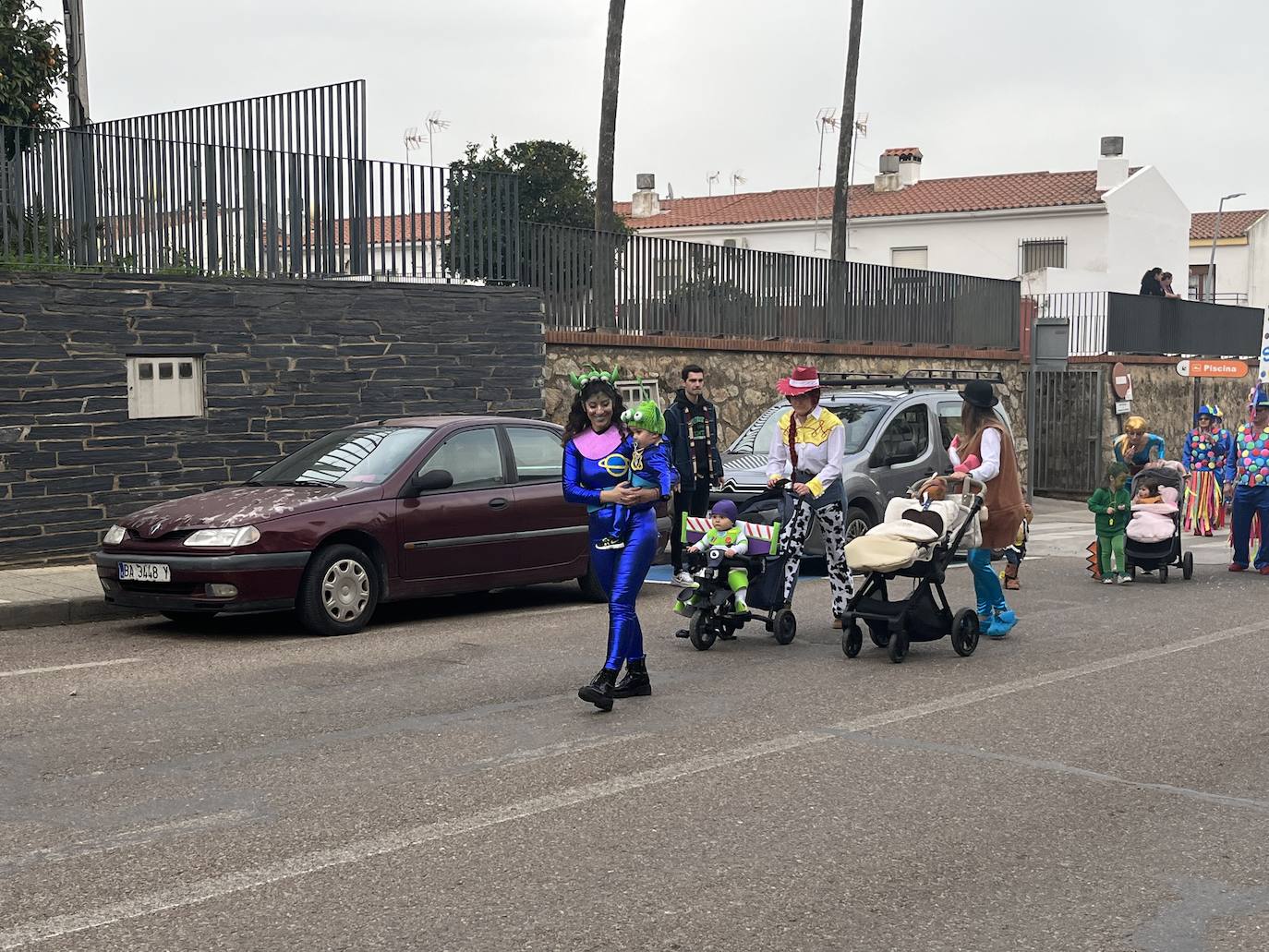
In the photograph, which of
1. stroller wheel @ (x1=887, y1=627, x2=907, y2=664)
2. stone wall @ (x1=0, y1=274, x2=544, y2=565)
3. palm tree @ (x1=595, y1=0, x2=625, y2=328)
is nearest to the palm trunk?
palm tree @ (x1=595, y1=0, x2=625, y2=328)

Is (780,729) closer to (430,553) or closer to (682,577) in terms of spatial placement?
(430,553)

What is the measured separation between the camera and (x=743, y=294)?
22766mm

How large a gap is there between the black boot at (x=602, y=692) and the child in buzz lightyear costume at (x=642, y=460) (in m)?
0.66

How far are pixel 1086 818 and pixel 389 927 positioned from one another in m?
2.74

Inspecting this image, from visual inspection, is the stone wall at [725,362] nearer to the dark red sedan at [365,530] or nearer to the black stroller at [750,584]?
the dark red sedan at [365,530]

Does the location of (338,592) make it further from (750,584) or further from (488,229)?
(488,229)

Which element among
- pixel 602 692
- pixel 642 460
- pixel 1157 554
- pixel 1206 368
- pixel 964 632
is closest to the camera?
pixel 602 692

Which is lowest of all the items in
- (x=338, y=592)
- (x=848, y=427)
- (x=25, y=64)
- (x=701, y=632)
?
(x=701, y=632)

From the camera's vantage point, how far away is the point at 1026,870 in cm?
520

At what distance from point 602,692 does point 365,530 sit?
3627mm

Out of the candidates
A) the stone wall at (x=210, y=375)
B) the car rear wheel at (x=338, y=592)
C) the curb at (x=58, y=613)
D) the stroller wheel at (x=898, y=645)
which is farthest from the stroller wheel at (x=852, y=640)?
the stone wall at (x=210, y=375)

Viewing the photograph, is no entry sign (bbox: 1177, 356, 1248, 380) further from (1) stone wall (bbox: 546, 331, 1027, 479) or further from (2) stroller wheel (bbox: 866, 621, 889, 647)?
(2) stroller wheel (bbox: 866, 621, 889, 647)

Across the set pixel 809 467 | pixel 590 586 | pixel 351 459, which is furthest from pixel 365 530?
pixel 809 467

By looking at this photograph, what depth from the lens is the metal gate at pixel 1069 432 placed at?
99.0ft
